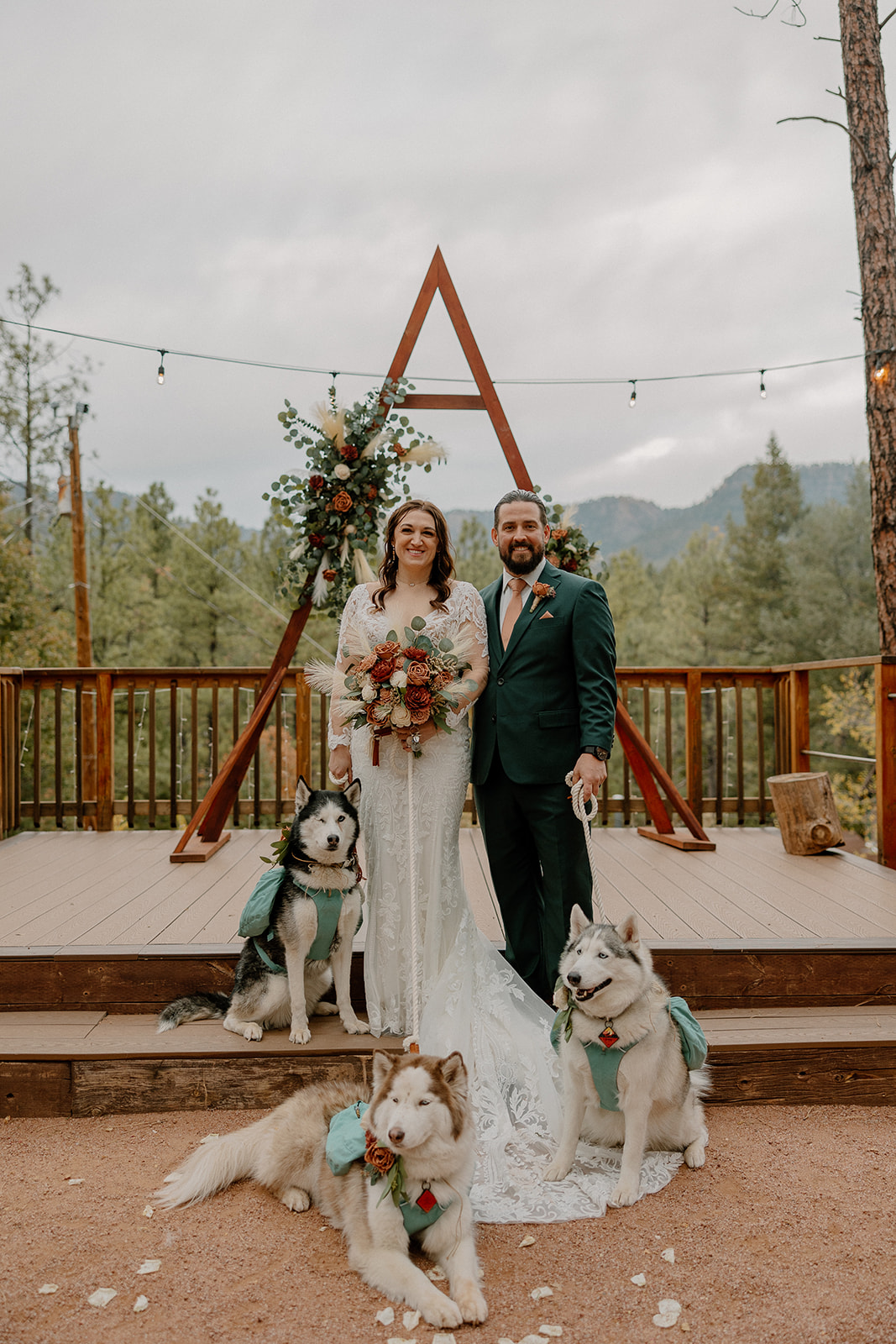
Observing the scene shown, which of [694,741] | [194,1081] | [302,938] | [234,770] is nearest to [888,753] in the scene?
[694,741]

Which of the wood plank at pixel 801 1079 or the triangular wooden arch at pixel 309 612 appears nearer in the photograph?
the wood plank at pixel 801 1079

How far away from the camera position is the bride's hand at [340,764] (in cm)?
306

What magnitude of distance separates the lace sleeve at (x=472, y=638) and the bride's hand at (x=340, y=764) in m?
0.47

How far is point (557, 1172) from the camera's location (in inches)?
88.8

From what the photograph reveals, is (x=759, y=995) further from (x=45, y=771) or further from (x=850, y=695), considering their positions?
(x=45, y=771)

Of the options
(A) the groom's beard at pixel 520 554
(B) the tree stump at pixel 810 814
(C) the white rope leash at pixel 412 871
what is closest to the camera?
(C) the white rope leash at pixel 412 871

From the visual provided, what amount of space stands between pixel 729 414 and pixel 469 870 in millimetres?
80282

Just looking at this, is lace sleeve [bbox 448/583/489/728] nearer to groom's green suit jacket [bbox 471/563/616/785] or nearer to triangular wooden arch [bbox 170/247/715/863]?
groom's green suit jacket [bbox 471/563/616/785]

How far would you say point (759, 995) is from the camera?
312cm

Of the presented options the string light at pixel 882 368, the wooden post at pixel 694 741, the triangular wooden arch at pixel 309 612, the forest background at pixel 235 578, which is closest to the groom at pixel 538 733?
the triangular wooden arch at pixel 309 612

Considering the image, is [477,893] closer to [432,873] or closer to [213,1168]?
[432,873]

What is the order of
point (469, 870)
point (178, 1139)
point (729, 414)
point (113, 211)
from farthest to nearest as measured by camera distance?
point (729, 414) < point (113, 211) < point (469, 870) < point (178, 1139)

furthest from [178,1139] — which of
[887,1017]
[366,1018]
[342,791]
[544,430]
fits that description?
Result: [544,430]

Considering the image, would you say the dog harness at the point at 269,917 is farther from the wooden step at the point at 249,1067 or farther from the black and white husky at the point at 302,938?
the wooden step at the point at 249,1067
